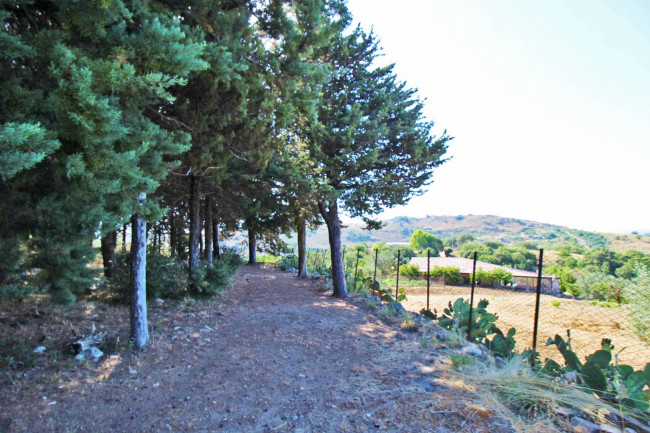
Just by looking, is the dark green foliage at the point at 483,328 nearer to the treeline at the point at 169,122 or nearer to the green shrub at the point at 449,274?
the treeline at the point at 169,122

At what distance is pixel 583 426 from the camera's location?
8.07 ft

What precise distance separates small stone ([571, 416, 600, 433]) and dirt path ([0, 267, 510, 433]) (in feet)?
1.76

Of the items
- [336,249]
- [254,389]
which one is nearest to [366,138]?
[336,249]

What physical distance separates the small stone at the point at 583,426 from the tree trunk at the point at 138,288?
505 centimetres

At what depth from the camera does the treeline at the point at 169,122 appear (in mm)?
2359

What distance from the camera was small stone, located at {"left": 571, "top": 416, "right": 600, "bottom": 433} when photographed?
2.43m

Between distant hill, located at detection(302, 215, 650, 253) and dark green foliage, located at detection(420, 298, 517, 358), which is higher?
dark green foliage, located at detection(420, 298, 517, 358)

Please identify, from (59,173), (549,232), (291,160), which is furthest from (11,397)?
(549,232)

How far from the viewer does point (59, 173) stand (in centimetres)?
255

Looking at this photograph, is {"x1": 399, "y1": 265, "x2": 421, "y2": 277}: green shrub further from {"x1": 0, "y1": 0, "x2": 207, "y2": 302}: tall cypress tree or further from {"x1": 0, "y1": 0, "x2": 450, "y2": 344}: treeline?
{"x1": 0, "y1": 0, "x2": 207, "y2": 302}: tall cypress tree

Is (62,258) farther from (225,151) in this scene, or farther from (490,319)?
(490,319)

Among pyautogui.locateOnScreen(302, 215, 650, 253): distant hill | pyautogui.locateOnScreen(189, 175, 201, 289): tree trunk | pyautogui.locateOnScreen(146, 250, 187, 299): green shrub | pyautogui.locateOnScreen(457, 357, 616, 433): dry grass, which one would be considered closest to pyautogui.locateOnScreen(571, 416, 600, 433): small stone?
pyautogui.locateOnScreen(457, 357, 616, 433): dry grass

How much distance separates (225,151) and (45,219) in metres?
3.22

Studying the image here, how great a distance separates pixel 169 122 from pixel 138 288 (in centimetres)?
265
